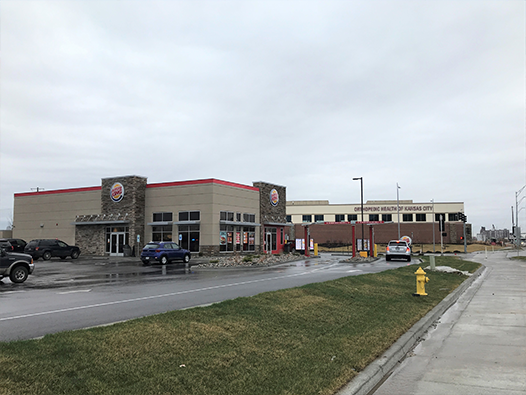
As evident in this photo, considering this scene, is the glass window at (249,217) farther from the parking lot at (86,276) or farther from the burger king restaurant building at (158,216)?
the parking lot at (86,276)

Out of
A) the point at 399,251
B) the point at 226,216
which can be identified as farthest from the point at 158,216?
the point at 399,251

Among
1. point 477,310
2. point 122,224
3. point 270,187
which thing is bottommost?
point 477,310

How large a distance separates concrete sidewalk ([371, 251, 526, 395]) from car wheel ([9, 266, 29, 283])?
1486 centimetres

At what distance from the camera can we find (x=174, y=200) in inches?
1617

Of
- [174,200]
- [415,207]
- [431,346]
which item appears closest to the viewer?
[431,346]

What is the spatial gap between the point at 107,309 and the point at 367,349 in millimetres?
6275

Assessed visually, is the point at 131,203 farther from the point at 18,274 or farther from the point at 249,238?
the point at 18,274

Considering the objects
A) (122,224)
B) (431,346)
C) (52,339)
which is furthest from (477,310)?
(122,224)

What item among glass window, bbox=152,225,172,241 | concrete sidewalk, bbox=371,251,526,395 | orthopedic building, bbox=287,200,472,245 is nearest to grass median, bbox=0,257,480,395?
concrete sidewalk, bbox=371,251,526,395

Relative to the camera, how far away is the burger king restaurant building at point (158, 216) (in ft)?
131

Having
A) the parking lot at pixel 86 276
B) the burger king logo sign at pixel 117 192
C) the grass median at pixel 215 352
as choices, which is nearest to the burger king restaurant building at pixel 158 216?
the burger king logo sign at pixel 117 192

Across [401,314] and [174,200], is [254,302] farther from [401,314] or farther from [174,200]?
[174,200]

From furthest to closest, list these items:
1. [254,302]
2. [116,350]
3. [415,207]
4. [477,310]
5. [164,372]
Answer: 1. [415,207]
2. [477,310]
3. [254,302]
4. [116,350]
5. [164,372]

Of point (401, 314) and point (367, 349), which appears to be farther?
point (401, 314)
